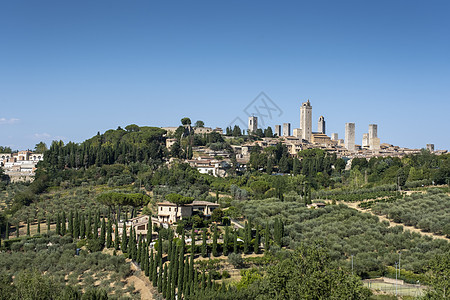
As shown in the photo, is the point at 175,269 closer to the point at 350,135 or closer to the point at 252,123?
the point at 350,135

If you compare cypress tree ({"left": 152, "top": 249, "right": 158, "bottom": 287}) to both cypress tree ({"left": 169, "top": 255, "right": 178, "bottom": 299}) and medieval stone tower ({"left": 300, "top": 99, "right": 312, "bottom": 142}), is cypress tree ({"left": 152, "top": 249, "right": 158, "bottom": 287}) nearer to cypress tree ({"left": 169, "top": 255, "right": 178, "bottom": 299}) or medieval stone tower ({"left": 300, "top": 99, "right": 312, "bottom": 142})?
cypress tree ({"left": 169, "top": 255, "right": 178, "bottom": 299})

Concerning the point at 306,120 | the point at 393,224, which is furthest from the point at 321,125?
the point at 393,224

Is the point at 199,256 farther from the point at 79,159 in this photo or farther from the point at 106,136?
the point at 106,136

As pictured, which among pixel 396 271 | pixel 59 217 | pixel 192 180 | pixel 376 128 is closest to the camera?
pixel 396 271

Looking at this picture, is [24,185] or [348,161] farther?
[348,161]

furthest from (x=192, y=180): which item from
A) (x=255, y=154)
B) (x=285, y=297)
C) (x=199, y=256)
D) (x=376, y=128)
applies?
(x=376, y=128)

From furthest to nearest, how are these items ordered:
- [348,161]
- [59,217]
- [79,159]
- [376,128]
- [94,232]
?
[376,128] → [348,161] → [79,159] → [59,217] → [94,232]

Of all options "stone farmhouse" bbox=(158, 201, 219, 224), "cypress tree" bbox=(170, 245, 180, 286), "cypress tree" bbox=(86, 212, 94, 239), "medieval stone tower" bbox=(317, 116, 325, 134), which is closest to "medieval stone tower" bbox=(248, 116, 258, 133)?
"medieval stone tower" bbox=(317, 116, 325, 134)
